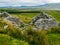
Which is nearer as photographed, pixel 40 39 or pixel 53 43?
pixel 40 39

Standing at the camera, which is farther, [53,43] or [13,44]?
[53,43]

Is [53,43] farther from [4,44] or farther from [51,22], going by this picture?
[51,22]

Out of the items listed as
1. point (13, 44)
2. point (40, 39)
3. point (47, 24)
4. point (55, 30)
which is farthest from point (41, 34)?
point (47, 24)

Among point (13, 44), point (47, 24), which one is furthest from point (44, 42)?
point (47, 24)

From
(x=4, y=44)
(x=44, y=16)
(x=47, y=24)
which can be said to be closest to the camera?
(x=4, y=44)

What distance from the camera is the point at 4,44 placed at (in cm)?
1250

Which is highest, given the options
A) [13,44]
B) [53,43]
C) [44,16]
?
[13,44]

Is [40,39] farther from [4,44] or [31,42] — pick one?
[4,44]

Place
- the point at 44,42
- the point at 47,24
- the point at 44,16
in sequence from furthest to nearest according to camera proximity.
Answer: the point at 44,16, the point at 47,24, the point at 44,42

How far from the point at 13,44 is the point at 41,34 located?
8.68 ft

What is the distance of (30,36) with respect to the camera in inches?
591

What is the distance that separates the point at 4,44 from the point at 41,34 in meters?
3.00

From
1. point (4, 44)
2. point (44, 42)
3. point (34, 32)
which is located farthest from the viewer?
point (34, 32)

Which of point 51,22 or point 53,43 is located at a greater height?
point 53,43
